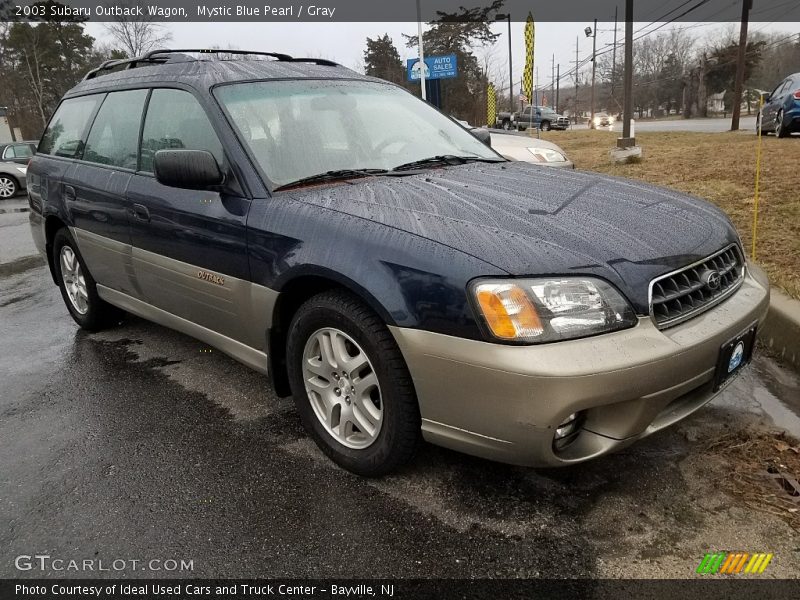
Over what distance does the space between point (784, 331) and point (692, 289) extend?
1769 millimetres


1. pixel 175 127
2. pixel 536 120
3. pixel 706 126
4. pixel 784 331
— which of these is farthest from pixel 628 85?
pixel 536 120

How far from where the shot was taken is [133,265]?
3605 mm

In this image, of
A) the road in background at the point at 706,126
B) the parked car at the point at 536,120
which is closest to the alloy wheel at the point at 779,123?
the road in background at the point at 706,126

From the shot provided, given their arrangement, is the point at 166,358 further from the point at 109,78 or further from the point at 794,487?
the point at 794,487

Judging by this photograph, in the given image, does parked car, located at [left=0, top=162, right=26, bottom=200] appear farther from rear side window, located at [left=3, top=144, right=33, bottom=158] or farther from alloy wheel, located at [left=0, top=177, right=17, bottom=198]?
rear side window, located at [left=3, top=144, right=33, bottom=158]

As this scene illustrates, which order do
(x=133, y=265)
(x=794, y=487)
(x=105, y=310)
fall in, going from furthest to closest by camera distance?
1. (x=105, y=310)
2. (x=133, y=265)
3. (x=794, y=487)

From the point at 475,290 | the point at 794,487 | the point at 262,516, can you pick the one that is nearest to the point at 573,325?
the point at 475,290

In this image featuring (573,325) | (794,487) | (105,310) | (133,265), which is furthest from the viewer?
(105,310)

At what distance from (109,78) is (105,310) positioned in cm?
162

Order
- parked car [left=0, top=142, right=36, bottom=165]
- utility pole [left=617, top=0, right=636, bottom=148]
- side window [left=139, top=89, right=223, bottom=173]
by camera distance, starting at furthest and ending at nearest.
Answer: parked car [left=0, top=142, right=36, bottom=165] < utility pole [left=617, top=0, right=636, bottom=148] < side window [left=139, top=89, right=223, bottom=173]

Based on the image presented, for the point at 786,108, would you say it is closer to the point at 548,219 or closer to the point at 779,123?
the point at 779,123

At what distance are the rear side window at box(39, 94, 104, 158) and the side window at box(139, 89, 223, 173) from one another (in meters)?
0.91

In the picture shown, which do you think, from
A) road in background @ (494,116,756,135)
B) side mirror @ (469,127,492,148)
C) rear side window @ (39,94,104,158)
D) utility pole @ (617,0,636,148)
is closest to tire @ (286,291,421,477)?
side mirror @ (469,127,492,148)

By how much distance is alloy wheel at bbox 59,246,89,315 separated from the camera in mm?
4477
